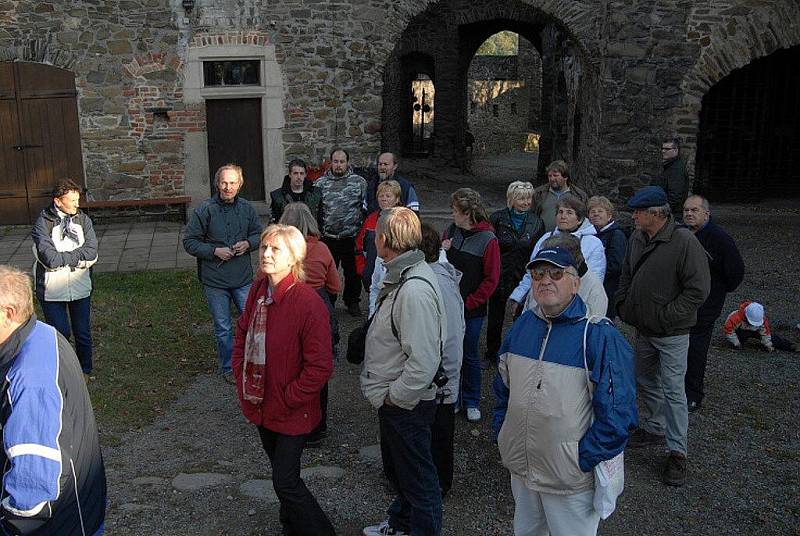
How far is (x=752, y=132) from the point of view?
15.4 metres

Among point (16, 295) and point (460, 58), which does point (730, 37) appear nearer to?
point (460, 58)

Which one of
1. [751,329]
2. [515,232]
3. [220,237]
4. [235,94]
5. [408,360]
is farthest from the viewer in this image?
[235,94]

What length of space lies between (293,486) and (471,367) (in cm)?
211

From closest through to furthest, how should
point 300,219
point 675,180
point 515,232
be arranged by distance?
1. point 300,219
2. point 515,232
3. point 675,180

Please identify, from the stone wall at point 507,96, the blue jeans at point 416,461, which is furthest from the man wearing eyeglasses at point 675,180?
the stone wall at point 507,96

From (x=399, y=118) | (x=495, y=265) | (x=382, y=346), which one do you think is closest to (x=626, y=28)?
(x=495, y=265)

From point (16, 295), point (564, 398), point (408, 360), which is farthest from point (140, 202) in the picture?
point (564, 398)

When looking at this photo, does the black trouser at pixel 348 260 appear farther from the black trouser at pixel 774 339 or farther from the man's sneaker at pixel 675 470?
the man's sneaker at pixel 675 470

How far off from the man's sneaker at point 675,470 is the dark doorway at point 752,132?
1143 cm

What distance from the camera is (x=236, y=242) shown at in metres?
6.41

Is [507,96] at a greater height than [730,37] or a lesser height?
lesser

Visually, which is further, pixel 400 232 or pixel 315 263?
pixel 315 263

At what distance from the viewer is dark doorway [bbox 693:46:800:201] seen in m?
15.2

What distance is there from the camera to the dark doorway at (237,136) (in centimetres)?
1318
